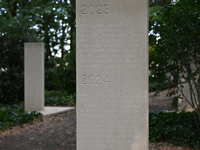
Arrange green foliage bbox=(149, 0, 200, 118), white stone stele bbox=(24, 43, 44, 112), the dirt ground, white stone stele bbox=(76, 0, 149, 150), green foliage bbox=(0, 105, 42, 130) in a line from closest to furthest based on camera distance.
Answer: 1. white stone stele bbox=(76, 0, 149, 150)
2. green foliage bbox=(149, 0, 200, 118)
3. the dirt ground
4. green foliage bbox=(0, 105, 42, 130)
5. white stone stele bbox=(24, 43, 44, 112)

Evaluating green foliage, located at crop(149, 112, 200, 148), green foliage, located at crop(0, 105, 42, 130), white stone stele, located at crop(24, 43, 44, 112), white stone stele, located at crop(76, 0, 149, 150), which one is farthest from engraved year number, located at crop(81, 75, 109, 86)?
white stone stele, located at crop(24, 43, 44, 112)

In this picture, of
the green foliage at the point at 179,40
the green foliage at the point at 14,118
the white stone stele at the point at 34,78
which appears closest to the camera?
the green foliage at the point at 179,40

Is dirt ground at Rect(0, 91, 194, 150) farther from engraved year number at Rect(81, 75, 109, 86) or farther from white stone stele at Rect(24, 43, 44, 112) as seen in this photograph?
engraved year number at Rect(81, 75, 109, 86)

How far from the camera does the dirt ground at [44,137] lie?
5201 millimetres

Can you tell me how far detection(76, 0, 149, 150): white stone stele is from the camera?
9.96ft

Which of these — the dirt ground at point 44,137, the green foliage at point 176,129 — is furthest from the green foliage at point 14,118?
the green foliage at point 176,129

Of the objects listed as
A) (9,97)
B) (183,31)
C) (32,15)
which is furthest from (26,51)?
(32,15)

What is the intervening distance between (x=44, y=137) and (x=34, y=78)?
11.7 feet

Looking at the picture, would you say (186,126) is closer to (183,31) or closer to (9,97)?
(183,31)

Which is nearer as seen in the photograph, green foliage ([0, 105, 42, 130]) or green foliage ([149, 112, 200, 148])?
green foliage ([149, 112, 200, 148])

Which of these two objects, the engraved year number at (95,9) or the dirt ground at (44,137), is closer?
the engraved year number at (95,9)

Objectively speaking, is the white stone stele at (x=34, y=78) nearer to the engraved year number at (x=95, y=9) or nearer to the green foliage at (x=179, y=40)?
the green foliage at (x=179, y=40)

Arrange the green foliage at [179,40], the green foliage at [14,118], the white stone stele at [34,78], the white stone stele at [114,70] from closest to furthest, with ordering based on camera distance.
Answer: the white stone stele at [114,70] → the green foliage at [179,40] → the green foliage at [14,118] → the white stone stele at [34,78]

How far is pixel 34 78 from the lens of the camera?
924 centimetres
